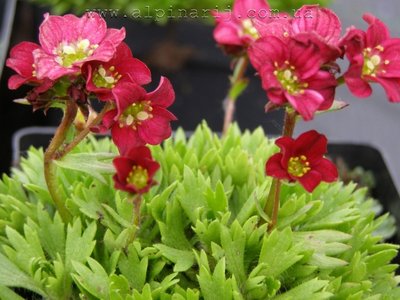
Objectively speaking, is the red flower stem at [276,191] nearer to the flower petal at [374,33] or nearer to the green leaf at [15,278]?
the flower petal at [374,33]

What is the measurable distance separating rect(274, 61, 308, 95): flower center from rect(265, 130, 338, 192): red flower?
3.0 inches

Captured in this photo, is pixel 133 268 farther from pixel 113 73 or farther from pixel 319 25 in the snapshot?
pixel 319 25

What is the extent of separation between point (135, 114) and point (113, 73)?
64 millimetres

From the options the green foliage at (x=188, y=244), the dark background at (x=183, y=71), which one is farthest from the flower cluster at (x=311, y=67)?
the dark background at (x=183, y=71)

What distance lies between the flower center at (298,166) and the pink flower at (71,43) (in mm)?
285

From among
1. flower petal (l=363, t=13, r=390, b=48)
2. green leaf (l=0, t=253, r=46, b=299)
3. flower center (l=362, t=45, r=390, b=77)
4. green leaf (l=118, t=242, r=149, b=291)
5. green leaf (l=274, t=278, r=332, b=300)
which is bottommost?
green leaf (l=0, t=253, r=46, b=299)

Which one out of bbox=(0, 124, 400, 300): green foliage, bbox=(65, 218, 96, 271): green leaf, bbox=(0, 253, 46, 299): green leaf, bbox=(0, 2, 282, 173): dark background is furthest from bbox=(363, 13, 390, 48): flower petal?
bbox=(0, 2, 282, 173): dark background

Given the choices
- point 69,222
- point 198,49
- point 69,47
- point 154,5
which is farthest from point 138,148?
point 198,49

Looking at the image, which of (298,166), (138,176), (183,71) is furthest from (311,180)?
(183,71)

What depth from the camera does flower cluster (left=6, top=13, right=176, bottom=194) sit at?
87 centimetres

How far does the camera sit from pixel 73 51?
0.93 metres

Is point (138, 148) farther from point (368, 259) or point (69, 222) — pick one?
point (368, 259)

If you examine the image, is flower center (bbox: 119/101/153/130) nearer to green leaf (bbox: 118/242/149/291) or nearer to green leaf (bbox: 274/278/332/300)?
green leaf (bbox: 118/242/149/291)

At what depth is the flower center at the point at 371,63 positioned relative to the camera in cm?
90
